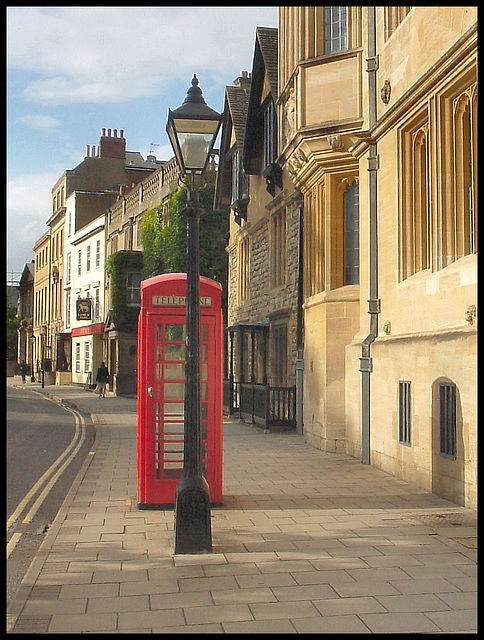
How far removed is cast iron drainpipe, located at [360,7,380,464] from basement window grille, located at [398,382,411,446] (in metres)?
1.46

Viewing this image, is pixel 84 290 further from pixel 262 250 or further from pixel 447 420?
pixel 447 420

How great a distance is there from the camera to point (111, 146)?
2314 inches

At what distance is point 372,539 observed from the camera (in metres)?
7.48

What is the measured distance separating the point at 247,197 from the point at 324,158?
9986 millimetres

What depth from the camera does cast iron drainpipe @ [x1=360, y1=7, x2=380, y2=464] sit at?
12.9 metres

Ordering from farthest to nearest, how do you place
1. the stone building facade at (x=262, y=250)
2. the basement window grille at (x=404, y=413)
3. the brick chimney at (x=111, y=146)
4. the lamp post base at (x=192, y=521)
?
the brick chimney at (x=111, y=146)
the stone building facade at (x=262, y=250)
the basement window grille at (x=404, y=413)
the lamp post base at (x=192, y=521)

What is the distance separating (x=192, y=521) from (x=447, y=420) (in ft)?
12.7

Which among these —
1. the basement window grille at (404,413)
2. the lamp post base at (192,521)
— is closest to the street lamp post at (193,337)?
the lamp post base at (192,521)

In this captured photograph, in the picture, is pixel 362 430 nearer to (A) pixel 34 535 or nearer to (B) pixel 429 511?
(B) pixel 429 511

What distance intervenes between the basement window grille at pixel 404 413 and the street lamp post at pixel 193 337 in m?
4.39

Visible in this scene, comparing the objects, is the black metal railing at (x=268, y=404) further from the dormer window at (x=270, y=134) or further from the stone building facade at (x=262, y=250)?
the dormer window at (x=270, y=134)

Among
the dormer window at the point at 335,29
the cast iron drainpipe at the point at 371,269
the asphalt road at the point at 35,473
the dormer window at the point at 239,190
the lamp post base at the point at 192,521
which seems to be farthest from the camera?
the dormer window at the point at 239,190

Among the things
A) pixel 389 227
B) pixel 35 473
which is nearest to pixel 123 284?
pixel 35 473

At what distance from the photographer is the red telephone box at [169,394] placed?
8.97 metres
